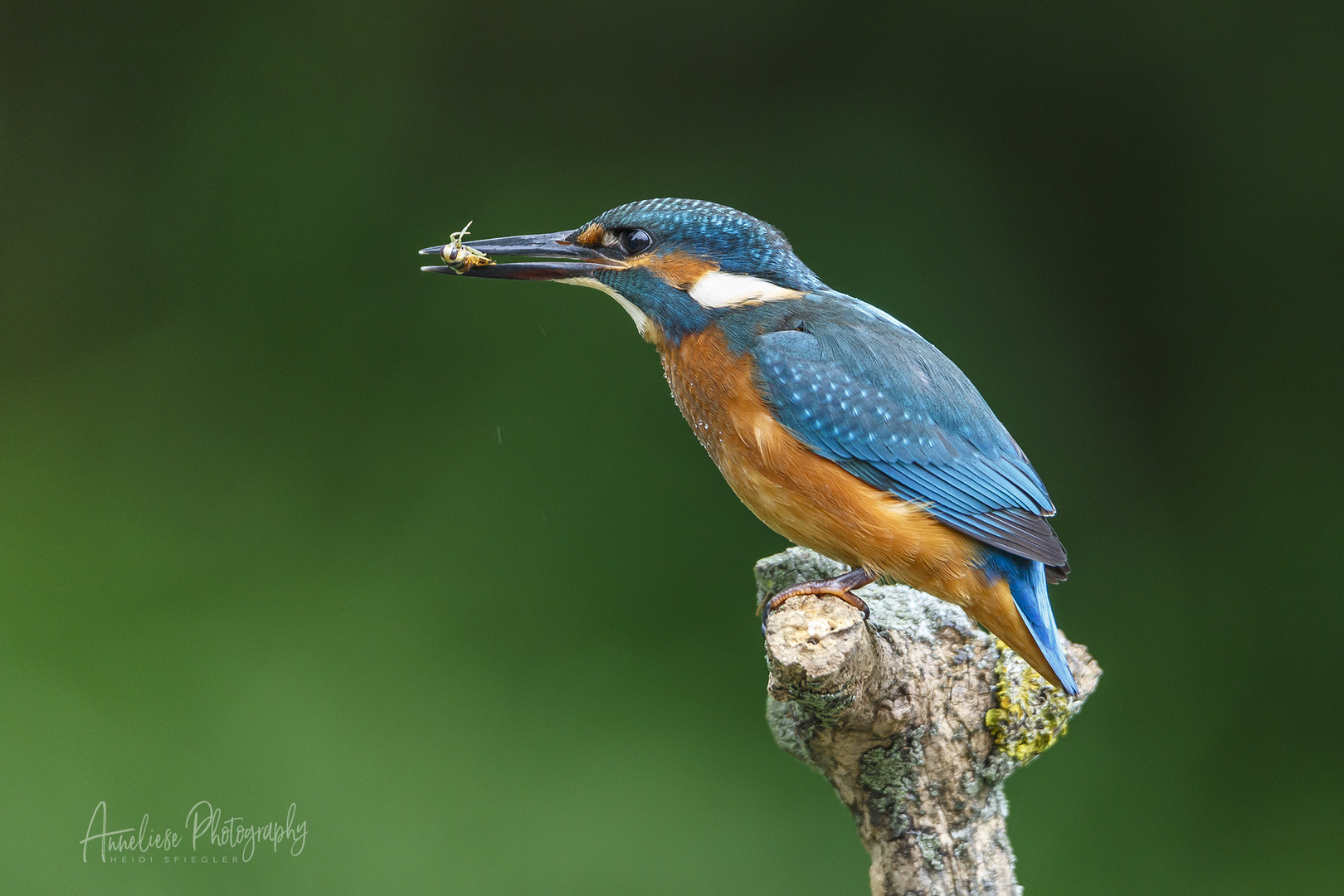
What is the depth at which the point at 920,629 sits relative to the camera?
1783mm

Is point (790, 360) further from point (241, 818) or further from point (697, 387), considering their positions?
point (241, 818)

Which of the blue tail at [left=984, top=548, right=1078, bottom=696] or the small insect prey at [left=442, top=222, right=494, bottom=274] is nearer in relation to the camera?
the blue tail at [left=984, top=548, right=1078, bottom=696]

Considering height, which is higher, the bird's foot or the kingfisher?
the kingfisher

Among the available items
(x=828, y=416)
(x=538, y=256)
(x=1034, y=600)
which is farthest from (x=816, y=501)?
(x=538, y=256)

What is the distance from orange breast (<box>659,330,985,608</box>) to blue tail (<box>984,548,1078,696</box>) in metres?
A: 0.04

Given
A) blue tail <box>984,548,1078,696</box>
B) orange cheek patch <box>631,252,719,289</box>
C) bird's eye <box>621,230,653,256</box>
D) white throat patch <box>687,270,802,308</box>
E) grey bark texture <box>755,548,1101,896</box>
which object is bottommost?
grey bark texture <box>755,548,1101,896</box>

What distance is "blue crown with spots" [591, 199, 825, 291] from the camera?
1894 millimetres

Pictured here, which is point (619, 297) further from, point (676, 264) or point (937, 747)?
point (937, 747)

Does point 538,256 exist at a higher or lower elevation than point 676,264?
higher

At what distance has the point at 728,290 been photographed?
1.89 m

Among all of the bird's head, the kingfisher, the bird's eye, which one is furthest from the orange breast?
the bird's eye

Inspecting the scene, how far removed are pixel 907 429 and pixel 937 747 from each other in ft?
1.55

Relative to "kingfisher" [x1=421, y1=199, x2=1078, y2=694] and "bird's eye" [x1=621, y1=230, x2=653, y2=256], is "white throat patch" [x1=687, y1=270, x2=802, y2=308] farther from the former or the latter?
"bird's eye" [x1=621, y1=230, x2=653, y2=256]

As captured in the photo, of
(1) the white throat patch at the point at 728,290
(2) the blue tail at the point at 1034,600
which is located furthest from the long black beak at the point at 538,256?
(2) the blue tail at the point at 1034,600
